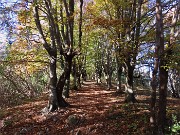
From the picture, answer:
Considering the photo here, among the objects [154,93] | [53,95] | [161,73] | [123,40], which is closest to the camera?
[154,93]

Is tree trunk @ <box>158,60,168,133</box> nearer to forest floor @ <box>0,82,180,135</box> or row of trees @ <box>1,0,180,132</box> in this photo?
row of trees @ <box>1,0,180,132</box>

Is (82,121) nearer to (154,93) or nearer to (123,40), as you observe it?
(154,93)

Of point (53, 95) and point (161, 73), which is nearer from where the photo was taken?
point (161, 73)

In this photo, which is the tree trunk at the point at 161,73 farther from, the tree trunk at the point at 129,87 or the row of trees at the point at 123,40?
the tree trunk at the point at 129,87

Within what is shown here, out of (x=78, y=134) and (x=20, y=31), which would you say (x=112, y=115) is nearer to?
(x=78, y=134)

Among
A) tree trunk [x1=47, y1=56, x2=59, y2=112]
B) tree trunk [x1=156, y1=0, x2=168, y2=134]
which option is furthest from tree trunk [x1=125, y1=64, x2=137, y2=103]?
tree trunk [x1=156, y1=0, x2=168, y2=134]

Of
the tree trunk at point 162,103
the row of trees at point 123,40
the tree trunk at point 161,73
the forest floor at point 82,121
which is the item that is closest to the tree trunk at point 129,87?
the row of trees at point 123,40

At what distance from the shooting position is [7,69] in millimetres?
21953

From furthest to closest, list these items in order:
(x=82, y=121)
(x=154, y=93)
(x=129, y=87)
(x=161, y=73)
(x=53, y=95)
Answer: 1. (x=129, y=87)
2. (x=53, y=95)
3. (x=82, y=121)
4. (x=161, y=73)
5. (x=154, y=93)

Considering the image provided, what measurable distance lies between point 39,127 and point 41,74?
19.0m

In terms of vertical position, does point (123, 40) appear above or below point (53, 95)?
above

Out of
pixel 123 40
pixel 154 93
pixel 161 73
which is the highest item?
pixel 123 40

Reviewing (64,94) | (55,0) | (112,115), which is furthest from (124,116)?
(55,0)

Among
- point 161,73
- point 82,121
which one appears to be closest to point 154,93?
point 161,73
